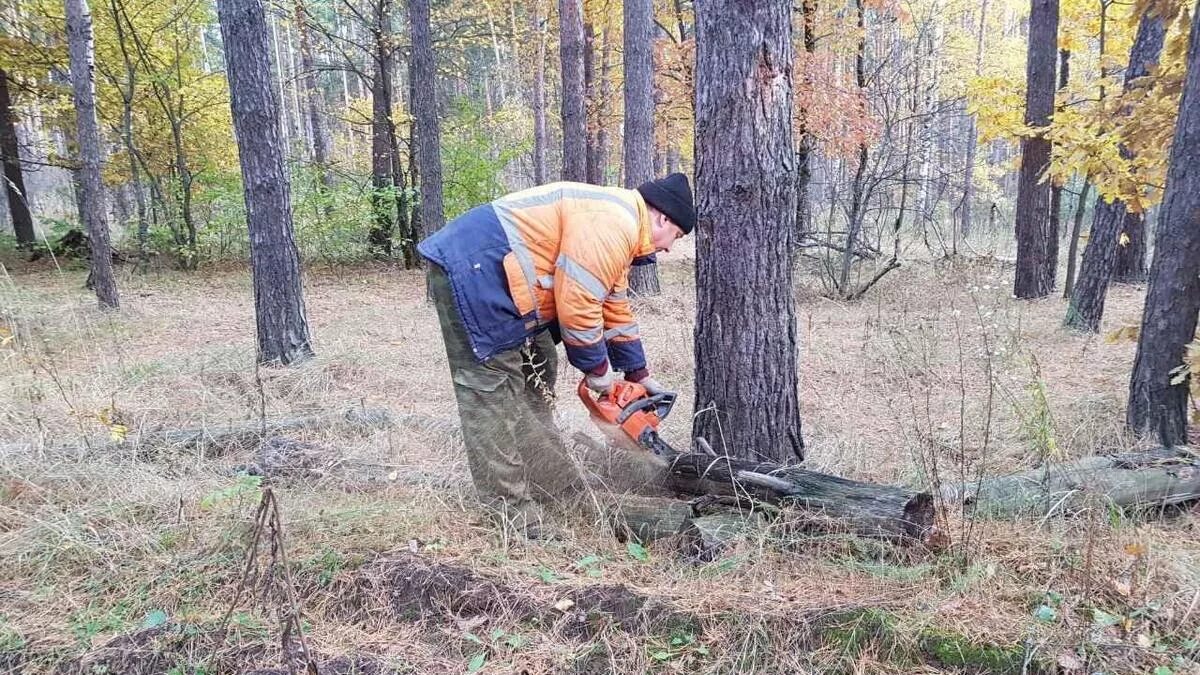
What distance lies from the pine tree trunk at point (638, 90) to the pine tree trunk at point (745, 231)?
6.28 meters

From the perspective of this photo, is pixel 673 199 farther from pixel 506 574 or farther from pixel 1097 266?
pixel 1097 266

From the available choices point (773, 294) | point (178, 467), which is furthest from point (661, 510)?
point (178, 467)

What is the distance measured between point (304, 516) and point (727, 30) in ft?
9.77

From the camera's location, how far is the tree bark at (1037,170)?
9.14m

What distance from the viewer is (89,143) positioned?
820 cm

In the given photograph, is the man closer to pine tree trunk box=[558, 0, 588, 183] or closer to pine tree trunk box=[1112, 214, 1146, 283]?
pine tree trunk box=[558, 0, 588, 183]

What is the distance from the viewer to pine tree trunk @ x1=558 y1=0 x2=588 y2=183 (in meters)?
11.2

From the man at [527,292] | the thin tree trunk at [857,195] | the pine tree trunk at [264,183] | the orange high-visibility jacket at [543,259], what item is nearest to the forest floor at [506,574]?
the man at [527,292]

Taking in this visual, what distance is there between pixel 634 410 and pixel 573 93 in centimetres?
941

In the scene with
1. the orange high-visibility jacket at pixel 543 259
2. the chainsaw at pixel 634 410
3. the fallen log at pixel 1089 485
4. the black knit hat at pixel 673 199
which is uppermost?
the black knit hat at pixel 673 199

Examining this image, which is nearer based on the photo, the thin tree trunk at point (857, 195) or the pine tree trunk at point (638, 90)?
the thin tree trunk at point (857, 195)

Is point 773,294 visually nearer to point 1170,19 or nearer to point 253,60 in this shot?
point 1170,19

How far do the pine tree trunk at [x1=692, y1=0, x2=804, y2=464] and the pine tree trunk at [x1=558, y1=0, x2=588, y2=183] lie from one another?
8.10 meters

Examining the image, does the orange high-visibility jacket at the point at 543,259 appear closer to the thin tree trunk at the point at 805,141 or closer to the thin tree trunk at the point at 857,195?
the thin tree trunk at the point at 857,195
